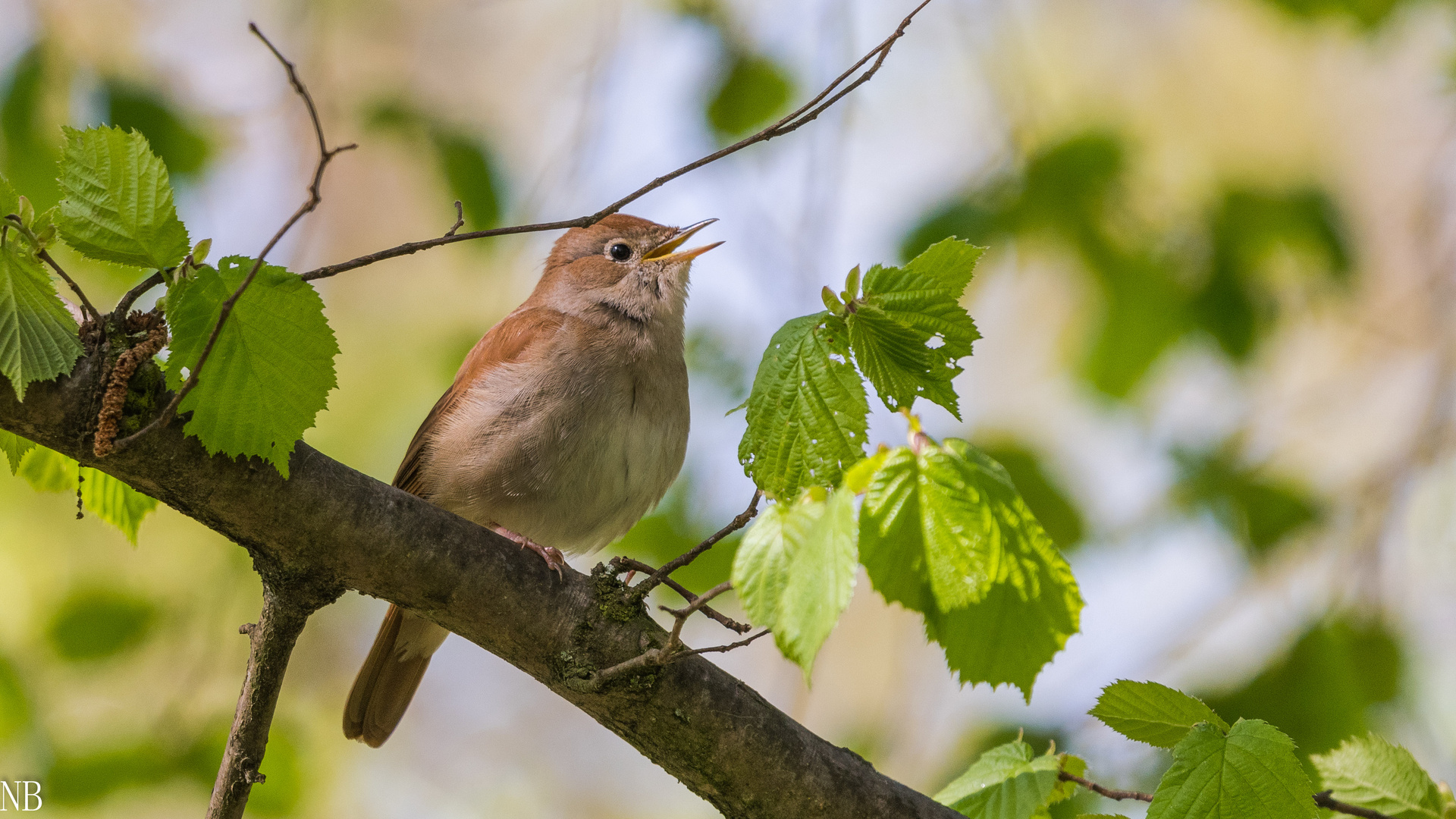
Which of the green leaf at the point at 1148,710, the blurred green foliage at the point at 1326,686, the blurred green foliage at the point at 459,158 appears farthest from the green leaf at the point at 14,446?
the blurred green foliage at the point at 1326,686

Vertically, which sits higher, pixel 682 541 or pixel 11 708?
pixel 682 541

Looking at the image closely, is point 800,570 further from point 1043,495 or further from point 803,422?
point 1043,495

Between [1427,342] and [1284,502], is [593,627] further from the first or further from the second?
[1427,342]

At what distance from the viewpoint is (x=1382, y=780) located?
2803 mm

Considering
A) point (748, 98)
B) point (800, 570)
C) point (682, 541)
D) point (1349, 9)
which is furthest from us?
point (748, 98)

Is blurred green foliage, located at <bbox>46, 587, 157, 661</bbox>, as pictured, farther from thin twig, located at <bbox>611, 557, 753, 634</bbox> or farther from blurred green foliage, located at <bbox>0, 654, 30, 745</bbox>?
thin twig, located at <bbox>611, 557, 753, 634</bbox>

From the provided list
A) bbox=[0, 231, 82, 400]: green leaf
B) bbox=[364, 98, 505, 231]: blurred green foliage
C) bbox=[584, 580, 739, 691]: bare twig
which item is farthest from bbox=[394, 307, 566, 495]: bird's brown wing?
bbox=[0, 231, 82, 400]: green leaf

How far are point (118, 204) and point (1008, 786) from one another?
236 cm

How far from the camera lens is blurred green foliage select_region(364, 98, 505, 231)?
225 inches

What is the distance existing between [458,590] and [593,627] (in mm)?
346

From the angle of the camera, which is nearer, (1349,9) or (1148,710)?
(1148,710)

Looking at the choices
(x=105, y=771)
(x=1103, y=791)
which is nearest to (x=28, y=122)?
(x=105, y=771)

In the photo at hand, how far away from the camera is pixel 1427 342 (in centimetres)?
593

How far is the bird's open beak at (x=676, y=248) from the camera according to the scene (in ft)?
16.6
